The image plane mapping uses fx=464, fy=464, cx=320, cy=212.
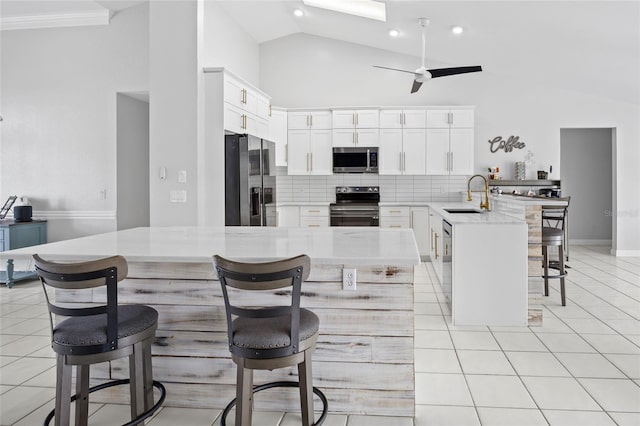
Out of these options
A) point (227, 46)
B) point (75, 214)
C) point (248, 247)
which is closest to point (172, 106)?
point (227, 46)

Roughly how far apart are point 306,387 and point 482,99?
6621 millimetres

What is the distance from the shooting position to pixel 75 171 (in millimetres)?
5930

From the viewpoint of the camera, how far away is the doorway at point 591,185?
8.55 metres

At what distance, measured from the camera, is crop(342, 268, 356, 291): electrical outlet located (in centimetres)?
226

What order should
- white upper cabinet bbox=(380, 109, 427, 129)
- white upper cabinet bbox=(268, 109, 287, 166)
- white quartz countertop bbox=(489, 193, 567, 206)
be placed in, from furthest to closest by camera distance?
white upper cabinet bbox=(380, 109, 427, 129) < white upper cabinet bbox=(268, 109, 287, 166) < white quartz countertop bbox=(489, 193, 567, 206)

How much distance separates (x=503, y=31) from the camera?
5535 millimetres

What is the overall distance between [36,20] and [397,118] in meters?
5.05

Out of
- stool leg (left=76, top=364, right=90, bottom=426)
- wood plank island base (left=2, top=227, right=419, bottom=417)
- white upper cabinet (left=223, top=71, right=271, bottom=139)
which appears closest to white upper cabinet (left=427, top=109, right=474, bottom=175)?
white upper cabinet (left=223, top=71, right=271, bottom=139)

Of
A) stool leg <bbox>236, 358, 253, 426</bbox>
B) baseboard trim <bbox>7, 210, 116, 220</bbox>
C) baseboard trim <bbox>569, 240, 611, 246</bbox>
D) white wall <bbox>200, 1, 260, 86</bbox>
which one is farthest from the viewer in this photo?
baseboard trim <bbox>569, 240, 611, 246</bbox>

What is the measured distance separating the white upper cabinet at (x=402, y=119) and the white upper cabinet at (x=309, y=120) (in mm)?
854

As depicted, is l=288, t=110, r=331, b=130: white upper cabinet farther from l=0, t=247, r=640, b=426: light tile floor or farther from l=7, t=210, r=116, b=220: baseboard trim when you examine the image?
l=0, t=247, r=640, b=426: light tile floor

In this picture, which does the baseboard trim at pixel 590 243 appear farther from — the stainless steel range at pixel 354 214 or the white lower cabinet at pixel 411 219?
the stainless steel range at pixel 354 214

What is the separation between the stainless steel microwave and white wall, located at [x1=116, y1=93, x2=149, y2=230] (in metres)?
2.89

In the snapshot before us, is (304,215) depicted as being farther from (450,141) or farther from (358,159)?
(450,141)
